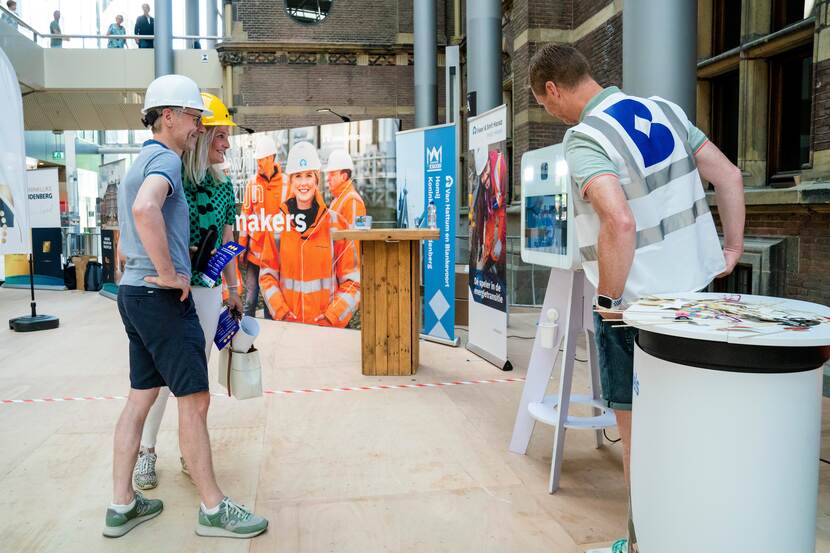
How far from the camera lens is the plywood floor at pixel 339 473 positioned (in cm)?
300

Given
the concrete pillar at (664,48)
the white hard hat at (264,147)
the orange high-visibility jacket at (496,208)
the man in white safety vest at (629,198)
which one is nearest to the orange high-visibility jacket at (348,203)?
the white hard hat at (264,147)

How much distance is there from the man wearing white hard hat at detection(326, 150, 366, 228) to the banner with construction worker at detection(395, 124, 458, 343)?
1.04 meters

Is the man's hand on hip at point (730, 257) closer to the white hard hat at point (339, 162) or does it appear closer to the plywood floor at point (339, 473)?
the plywood floor at point (339, 473)

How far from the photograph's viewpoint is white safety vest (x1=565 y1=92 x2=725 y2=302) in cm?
244

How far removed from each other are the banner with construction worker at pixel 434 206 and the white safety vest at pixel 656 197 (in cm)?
469

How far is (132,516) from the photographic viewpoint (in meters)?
3.09

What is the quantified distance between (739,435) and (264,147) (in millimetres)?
8738

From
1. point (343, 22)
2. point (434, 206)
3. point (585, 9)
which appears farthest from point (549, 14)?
point (343, 22)

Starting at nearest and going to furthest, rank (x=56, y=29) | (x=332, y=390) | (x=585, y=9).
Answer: (x=332, y=390)
(x=585, y=9)
(x=56, y=29)

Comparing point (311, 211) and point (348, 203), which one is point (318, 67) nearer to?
point (311, 211)

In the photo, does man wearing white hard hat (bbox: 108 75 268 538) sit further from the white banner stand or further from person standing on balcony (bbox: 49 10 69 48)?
person standing on balcony (bbox: 49 10 69 48)

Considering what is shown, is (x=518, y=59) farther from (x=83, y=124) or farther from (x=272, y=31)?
(x=83, y=124)

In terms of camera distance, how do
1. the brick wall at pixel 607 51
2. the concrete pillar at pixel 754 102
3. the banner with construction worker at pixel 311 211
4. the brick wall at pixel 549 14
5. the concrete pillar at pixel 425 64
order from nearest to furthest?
the concrete pillar at pixel 754 102, the banner with construction worker at pixel 311 211, the brick wall at pixel 607 51, the brick wall at pixel 549 14, the concrete pillar at pixel 425 64

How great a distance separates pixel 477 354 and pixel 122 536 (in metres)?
4.42
